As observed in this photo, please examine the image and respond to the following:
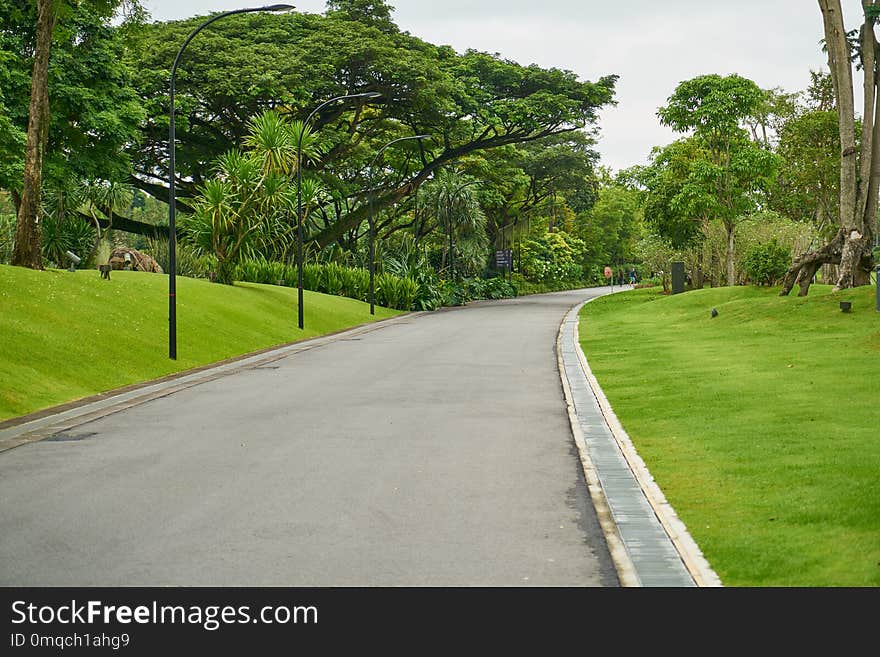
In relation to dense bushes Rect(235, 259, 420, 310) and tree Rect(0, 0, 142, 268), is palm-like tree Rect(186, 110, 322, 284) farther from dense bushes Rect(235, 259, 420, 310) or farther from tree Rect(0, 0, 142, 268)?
dense bushes Rect(235, 259, 420, 310)

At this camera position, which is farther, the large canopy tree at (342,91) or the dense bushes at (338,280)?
the large canopy tree at (342,91)

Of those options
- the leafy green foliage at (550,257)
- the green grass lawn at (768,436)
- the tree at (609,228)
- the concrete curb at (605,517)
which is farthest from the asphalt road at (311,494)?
→ the tree at (609,228)

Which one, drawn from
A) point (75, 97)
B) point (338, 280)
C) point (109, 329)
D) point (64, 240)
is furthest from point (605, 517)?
point (338, 280)

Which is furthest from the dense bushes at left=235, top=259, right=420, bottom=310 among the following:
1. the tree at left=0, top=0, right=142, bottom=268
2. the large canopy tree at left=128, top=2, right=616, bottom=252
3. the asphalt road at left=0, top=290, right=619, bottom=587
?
the asphalt road at left=0, top=290, right=619, bottom=587

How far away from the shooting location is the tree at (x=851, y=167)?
29344mm

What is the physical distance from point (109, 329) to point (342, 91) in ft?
90.3

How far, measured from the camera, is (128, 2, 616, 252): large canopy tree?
44.9 meters

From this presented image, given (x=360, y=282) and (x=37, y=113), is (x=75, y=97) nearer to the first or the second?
(x=37, y=113)

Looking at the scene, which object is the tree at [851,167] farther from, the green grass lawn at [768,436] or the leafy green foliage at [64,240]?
the leafy green foliage at [64,240]

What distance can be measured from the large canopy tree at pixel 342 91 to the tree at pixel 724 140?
649cm

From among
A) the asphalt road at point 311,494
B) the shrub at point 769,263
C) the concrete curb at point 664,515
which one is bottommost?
the asphalt road at point 311,494

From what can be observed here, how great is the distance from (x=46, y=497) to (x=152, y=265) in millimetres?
31216

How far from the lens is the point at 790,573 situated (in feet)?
19.6
